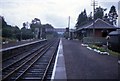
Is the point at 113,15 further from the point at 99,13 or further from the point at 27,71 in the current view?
the point at 27,71

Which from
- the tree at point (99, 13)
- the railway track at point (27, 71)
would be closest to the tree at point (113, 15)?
the tree at point (99, 13)

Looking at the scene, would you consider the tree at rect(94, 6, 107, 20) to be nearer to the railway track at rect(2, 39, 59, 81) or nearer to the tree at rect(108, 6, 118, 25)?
the tree at rect(108, 6, 118, 25)

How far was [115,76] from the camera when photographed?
38.8ft

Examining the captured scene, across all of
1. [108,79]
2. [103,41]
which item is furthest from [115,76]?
[103,41]

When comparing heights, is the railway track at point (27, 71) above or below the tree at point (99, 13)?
below

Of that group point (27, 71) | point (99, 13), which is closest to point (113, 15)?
point (99, 13)

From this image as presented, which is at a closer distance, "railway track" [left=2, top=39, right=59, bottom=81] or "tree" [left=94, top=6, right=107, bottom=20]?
"railway track" [left=2, top=39, right=59, bottom=81]

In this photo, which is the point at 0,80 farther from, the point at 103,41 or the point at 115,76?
the point at 103,41

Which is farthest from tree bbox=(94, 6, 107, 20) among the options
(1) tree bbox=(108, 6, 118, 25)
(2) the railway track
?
(2) the railway track

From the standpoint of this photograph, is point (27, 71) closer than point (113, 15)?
Yes

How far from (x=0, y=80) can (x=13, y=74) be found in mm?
2034

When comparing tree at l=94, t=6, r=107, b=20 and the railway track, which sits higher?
tree at l=94, t=6, r=107, b=20

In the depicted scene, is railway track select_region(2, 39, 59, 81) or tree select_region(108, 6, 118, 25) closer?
railway track select_region(2, 39, 59, 81)

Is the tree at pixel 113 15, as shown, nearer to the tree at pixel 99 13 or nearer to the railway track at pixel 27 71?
the tree at pixel 99 13
